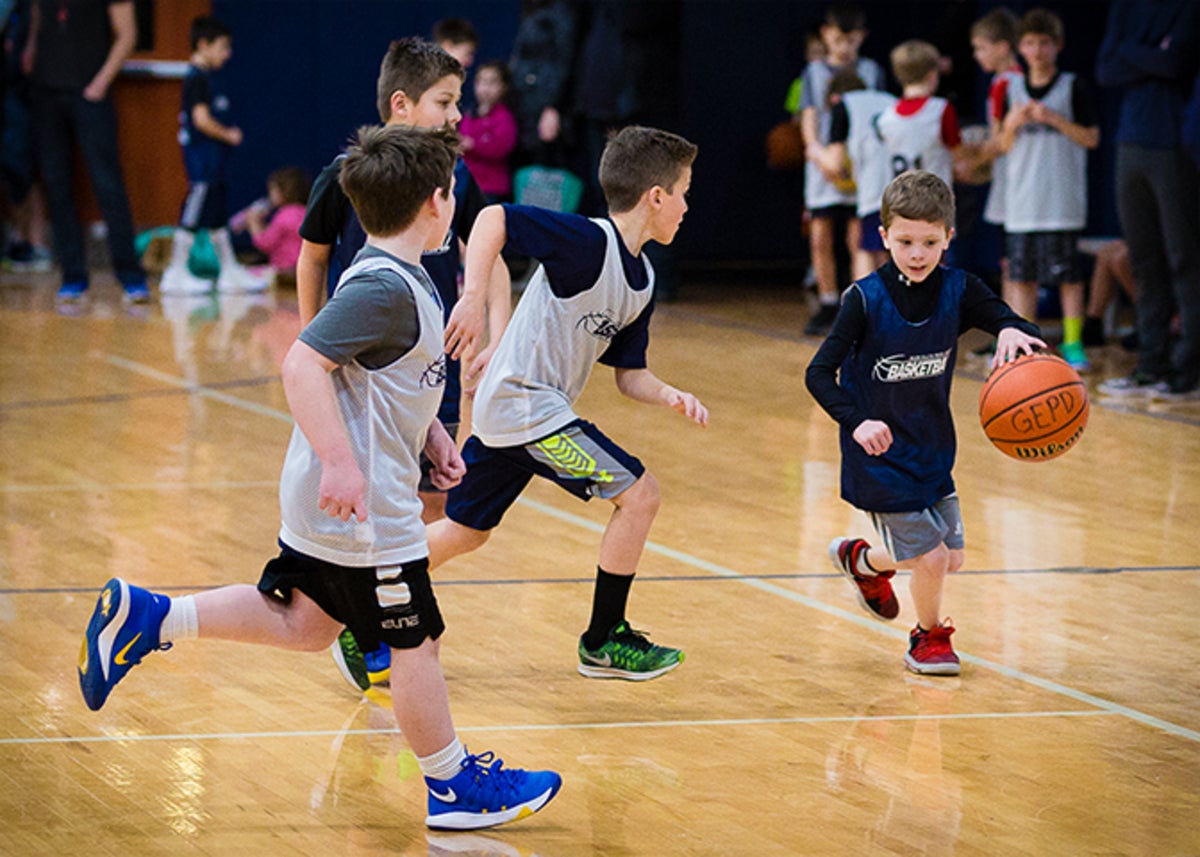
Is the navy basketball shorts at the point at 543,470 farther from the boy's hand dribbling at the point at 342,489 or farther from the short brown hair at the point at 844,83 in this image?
the short brown hair at the point at 844,83

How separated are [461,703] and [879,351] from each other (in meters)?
1.39

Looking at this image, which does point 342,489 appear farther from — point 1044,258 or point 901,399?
point 1044,258

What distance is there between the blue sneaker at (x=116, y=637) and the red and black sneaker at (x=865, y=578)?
6.60ft

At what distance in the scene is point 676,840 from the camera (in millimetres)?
3369

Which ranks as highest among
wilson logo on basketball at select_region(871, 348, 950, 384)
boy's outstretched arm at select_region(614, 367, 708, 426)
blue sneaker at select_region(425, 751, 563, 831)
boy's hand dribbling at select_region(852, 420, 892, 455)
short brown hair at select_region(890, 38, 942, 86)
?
short brown hair at select_region(890, 38, 942, 86)

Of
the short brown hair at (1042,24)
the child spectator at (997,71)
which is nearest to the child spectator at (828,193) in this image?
the child spectator at (997,71)

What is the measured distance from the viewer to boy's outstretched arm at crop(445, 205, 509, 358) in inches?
161

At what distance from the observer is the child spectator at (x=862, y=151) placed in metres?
9.98

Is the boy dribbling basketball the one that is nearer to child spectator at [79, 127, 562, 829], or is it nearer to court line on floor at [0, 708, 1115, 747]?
court line on floor at [0, 708, 1115, 747]

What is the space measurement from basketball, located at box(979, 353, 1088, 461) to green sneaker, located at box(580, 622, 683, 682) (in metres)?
1.04

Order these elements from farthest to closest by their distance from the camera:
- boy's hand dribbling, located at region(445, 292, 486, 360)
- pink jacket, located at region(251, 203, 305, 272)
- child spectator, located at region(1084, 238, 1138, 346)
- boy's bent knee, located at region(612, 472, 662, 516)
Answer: pink jacket, located at region(251, 203, 305, 272) < child spectator, located at region(1084, 238, 1138, 346) < boy's bent knee, located at region(612, 472, 662, 516) < boy's hand dribbling, located at region(445, 292, 486, 360)

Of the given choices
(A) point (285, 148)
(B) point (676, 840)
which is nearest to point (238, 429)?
(B) point (676, 840)

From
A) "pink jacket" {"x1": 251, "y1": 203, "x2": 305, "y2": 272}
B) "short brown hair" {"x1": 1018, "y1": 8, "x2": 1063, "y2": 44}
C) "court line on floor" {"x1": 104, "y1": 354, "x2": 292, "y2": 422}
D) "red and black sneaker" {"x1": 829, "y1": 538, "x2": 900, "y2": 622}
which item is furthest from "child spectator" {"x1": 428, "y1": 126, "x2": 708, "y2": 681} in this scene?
"pink jacket" {"x1": 251, "y1": 203, "x2": 305, "y2": 272}

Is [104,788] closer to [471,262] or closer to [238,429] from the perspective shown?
[471,262]
